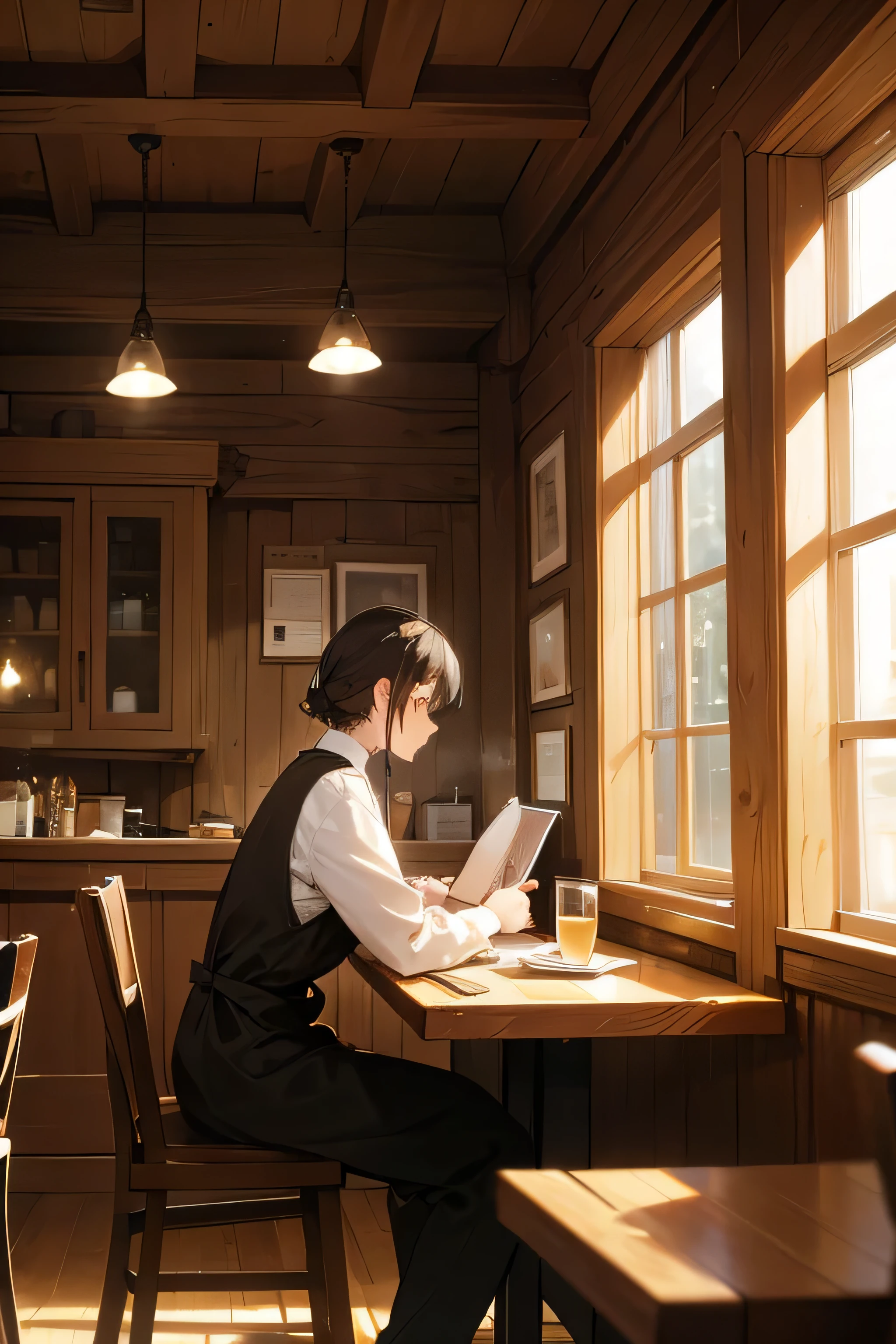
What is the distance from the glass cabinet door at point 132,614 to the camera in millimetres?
3699

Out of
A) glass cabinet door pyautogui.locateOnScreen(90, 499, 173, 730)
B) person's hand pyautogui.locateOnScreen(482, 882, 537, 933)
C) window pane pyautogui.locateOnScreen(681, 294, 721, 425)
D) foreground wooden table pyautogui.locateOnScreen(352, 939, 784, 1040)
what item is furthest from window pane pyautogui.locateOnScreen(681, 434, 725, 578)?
glass cabinet door pyautogui.locateOnScreen(90, 499, 173, 730)

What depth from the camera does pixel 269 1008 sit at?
1.88 meters

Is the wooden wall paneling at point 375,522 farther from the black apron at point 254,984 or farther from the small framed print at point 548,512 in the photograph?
the black apron at point 254,984

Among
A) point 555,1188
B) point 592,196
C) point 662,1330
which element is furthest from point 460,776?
point 662,1330

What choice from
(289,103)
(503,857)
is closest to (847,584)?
(503,857)

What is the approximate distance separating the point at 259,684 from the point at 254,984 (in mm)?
2154

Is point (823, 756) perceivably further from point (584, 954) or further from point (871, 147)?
point (871, 147)

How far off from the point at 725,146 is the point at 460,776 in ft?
7.80

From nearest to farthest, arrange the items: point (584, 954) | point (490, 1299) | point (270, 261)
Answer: point (490, 1299) < point (584, 954) < point (270, 261)

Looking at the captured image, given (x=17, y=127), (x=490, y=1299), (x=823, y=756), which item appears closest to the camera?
(x=490, y=1299)

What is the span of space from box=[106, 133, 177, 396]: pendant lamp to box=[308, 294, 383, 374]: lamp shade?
0.43m

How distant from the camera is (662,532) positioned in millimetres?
2715

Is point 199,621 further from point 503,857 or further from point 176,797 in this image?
point 503,857

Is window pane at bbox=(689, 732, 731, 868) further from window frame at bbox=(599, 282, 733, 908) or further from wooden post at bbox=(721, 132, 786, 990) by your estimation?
wooden post at bbox=(721, 132, 786, 990)
